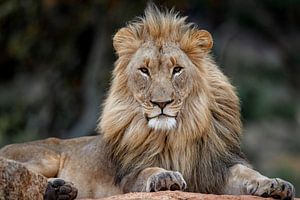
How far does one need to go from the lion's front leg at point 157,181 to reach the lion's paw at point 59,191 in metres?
0.48

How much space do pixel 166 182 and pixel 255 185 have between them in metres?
0.62

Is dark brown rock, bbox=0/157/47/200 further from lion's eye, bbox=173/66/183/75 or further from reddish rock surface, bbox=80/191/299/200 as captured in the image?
lion's eye, bbox=173/66/183/75

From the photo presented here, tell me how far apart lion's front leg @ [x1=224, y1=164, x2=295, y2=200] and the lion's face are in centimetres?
55

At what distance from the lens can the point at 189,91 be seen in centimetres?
826

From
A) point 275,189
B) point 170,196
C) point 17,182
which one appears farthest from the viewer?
point 275,189

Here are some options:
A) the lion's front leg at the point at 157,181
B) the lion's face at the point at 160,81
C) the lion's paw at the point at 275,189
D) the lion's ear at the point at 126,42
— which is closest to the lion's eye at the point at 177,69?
the lion's face at the point at 160,81

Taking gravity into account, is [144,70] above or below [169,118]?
above

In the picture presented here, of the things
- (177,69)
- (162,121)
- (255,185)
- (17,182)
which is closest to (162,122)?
(162,121)

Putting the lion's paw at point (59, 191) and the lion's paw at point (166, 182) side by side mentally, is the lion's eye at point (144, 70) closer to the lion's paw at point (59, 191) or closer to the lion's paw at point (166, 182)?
the lion's paw at point (166, 182)

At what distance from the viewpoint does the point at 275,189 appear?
7.71 metres

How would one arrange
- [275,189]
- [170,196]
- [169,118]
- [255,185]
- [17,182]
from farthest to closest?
1. [169,118]
2. [255,185]
3. [275,189]
4. [170,196]
5. [17,182]

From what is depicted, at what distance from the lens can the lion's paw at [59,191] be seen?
303 inches

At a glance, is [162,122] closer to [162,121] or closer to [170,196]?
[162,121]

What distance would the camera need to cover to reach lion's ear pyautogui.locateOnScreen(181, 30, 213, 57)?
333 inches
